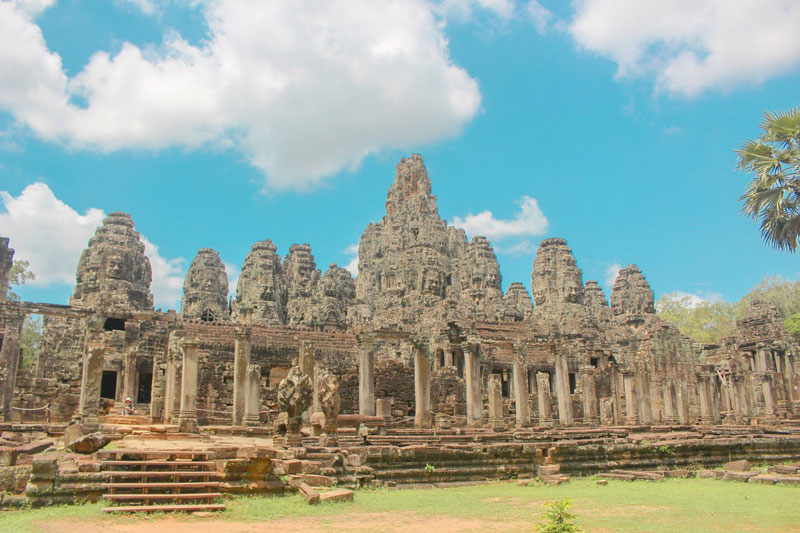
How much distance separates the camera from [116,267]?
41.2 metres

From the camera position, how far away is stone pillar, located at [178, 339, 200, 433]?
17750 mm

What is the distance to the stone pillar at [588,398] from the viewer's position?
84.1ft

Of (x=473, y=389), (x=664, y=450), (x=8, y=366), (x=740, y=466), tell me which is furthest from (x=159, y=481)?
(x=8, y=366)

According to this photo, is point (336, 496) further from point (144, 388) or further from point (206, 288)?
point (206, 288)

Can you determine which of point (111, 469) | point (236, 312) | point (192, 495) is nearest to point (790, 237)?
point (192, 495)

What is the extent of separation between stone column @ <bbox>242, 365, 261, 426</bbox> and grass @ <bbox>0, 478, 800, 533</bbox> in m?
9.59

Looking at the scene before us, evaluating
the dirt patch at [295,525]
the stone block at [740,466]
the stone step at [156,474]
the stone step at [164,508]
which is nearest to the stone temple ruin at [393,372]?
the stone step at [156,474]

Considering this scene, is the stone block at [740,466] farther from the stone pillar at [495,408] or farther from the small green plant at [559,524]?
the small green plant at [559,524]

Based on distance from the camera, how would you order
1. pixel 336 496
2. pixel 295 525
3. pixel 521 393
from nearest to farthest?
pixel 295 525, pixel 336 496, pixel 521 393

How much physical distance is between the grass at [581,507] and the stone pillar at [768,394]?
16718mm

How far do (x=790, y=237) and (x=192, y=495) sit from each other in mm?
13637

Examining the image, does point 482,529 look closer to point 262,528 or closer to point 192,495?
point 262,528

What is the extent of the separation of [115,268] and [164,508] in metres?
35.4

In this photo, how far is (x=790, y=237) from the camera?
49.5 ft
